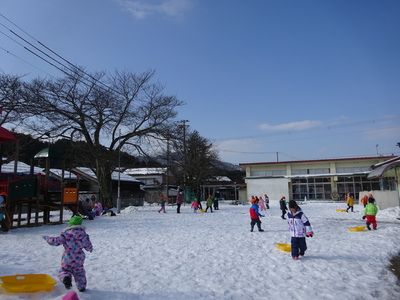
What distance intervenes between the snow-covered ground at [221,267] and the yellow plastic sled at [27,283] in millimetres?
88

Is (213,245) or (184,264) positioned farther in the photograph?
(213,245)

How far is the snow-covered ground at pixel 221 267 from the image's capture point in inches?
204

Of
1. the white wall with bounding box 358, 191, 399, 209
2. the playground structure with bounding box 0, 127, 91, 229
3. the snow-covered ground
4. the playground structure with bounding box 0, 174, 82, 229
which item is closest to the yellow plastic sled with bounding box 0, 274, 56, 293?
the snow-covered ground

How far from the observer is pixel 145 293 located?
5164 millimetres

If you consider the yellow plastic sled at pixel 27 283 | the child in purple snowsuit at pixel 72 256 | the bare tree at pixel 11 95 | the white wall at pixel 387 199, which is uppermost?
the bare tree at pixel 11 95

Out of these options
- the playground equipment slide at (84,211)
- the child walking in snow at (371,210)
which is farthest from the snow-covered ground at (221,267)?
the playground equipment slide at (84,211)

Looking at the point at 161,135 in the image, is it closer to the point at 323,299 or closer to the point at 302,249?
the point at 302,249

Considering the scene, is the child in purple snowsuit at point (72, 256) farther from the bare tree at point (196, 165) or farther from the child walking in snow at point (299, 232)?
the bare tree at point (196, 165)

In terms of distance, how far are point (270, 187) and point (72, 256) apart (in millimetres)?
39481

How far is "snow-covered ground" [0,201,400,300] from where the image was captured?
17.0 ft

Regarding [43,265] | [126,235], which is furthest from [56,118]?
[43,265]

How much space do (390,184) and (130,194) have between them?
2884cm

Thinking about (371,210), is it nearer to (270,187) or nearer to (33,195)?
(33,195)

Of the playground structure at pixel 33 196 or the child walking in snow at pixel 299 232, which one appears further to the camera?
the playground structure at pixel 33 196
